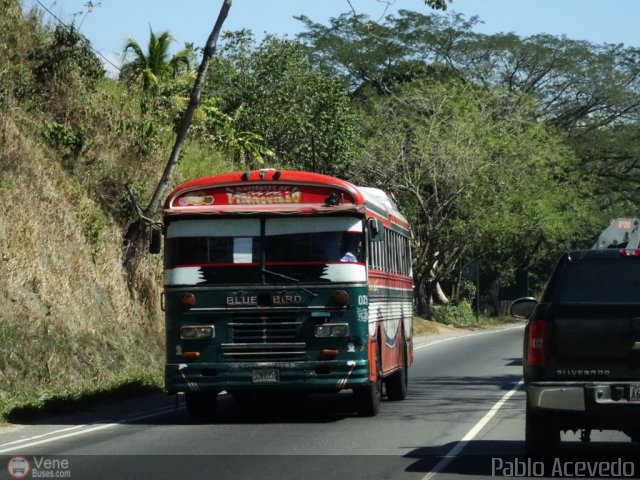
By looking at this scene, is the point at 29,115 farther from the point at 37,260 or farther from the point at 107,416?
the point at 107,416

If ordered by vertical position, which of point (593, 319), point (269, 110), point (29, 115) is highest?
point (269, 110)

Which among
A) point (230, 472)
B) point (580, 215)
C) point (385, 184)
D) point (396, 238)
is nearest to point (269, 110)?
point (385, 184)

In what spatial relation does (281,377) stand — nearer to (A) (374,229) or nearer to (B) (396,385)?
(A) (374,229)

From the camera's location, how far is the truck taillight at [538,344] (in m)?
10.7

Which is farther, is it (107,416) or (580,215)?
(580,215)

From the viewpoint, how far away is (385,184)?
156 feet

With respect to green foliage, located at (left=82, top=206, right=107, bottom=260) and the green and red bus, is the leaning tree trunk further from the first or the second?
the green and red bus

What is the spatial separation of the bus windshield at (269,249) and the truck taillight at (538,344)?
18.0 feet

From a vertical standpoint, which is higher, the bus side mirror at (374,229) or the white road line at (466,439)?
the bus side mirror at (374,229)

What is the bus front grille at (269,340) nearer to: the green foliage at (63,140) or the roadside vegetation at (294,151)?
the roadside vegetation at (294,151)

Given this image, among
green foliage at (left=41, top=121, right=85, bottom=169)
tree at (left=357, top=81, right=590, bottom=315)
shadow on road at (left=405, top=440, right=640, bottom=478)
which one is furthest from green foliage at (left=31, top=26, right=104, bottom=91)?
shadow on road at (left=405, top=440, right=640, bottom=478)

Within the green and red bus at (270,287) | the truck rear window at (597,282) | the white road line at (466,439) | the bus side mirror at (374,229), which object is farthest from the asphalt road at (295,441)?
the bus side mirror at (374,229)

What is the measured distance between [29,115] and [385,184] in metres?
21.4

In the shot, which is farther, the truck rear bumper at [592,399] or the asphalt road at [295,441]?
the asphalt road at [295,441]
